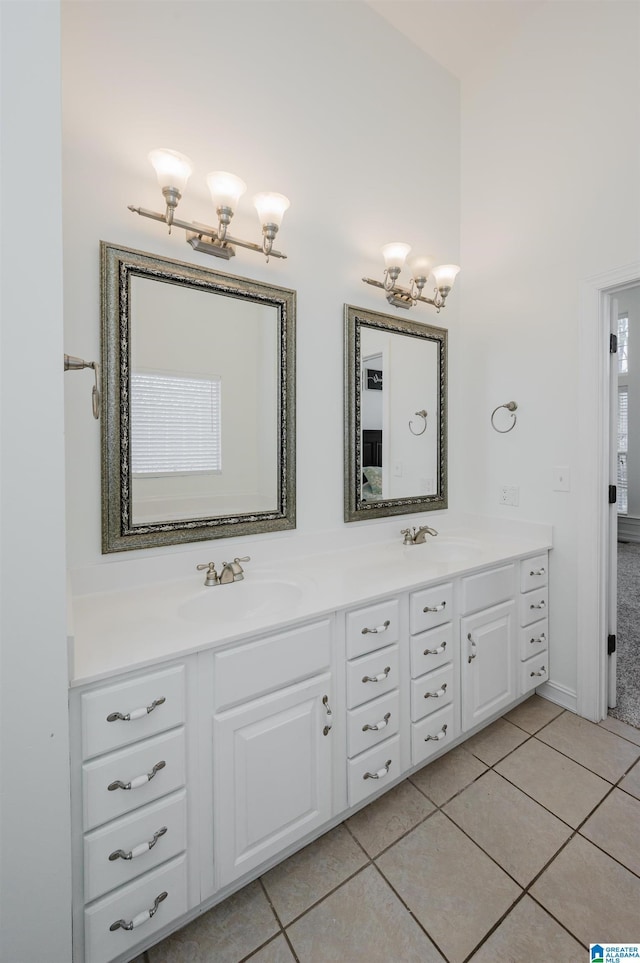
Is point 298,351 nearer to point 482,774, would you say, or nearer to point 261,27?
point 261,27

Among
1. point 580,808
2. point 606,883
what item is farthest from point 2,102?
point 580,808

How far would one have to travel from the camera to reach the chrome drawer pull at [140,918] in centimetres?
98

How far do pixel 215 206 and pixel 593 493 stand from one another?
6.62 ft

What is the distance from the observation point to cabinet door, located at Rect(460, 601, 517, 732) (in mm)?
1792

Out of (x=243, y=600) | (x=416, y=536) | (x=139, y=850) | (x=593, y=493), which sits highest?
(x=593, y=493)

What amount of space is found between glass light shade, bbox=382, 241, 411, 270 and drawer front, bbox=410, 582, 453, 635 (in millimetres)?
1496

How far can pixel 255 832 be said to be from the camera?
119 centimetres

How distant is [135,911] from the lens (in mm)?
1012

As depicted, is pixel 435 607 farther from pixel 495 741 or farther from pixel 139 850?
pixel 139 850

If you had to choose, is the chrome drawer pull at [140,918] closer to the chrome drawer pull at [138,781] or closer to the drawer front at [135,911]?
the drawer front at [135,911]

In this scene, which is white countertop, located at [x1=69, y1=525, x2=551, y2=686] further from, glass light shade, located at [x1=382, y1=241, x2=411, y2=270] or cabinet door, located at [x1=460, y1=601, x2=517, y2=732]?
glass light shade, located at [x1=382, y1=241, x2=411, y2=270]

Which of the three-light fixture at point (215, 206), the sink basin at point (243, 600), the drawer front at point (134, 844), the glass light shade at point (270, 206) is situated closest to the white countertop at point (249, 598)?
the sink basin at point (243, 600)

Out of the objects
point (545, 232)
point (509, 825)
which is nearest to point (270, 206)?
point (545, 232)

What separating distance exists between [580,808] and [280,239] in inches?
98.8
